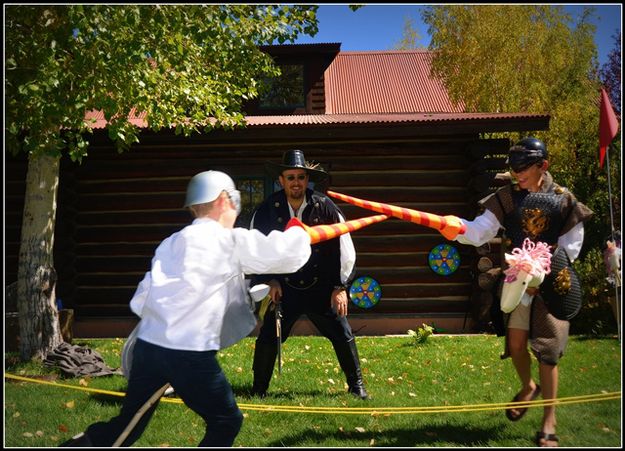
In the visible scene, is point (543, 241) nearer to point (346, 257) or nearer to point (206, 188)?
point (346, 257)

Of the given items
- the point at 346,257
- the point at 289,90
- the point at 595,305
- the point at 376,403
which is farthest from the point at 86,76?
the point at 289,90

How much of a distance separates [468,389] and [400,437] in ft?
5.57

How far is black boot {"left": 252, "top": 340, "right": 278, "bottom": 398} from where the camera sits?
539cm

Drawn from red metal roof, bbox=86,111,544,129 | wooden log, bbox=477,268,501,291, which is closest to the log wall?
red metal roof, bbox=86,111,544,129

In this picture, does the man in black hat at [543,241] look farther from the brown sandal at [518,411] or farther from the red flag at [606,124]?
the red flag at [606,124]

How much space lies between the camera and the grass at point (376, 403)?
4.26m

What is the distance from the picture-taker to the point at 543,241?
13.9ft

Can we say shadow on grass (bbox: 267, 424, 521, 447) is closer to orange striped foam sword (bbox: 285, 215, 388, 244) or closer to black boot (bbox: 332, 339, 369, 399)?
black boot (bbox: 332, 339, 369, 399)

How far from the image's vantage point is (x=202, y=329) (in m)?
3.31

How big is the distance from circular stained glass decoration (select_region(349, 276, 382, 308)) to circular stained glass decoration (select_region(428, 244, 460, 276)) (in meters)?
1.09

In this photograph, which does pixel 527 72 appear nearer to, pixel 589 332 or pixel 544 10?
pixel 544 10

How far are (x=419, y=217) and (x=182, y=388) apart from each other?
6.67ft

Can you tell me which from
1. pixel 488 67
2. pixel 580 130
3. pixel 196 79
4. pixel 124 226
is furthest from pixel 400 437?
pixel 488 67

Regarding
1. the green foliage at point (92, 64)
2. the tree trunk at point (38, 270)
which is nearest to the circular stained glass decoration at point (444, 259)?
the green foliage at point (92, 64)
